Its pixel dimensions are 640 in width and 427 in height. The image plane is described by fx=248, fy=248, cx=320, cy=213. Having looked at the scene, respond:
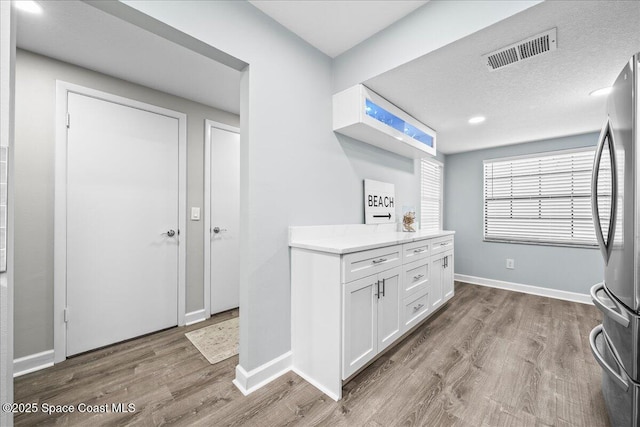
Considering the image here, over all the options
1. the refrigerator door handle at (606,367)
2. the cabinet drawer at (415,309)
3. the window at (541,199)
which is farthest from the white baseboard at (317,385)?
the window at (541,199)

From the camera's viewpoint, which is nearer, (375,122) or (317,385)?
(317,385)

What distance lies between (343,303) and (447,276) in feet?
6.85

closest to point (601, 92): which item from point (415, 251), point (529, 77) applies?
point (529, 77)

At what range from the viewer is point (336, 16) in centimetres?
175

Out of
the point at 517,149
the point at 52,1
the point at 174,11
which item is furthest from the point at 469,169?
the point at 52,1

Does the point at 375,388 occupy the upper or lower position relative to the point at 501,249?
lower

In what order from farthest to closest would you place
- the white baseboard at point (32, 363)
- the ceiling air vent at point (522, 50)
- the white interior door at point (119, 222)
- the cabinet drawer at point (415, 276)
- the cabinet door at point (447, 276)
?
the cabinet door at point (447, 276) < the cabinet drawer at point (415, 276) < the white interior door at point (119, 222) < the white baseboard at point (32, 363) < the ceiling air vent at point (522, 50)

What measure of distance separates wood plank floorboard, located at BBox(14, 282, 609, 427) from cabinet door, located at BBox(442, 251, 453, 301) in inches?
24.8

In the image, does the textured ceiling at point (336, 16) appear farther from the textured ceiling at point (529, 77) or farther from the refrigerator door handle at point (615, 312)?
the refrigerator door handle at point (615, 312)

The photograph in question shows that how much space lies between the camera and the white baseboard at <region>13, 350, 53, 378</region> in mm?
1787

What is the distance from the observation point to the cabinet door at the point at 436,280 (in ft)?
8.64

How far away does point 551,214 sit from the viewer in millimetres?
3562

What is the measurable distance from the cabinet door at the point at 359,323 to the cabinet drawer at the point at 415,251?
19.2 inches

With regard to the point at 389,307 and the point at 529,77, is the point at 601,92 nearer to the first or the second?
the point at 529,77
